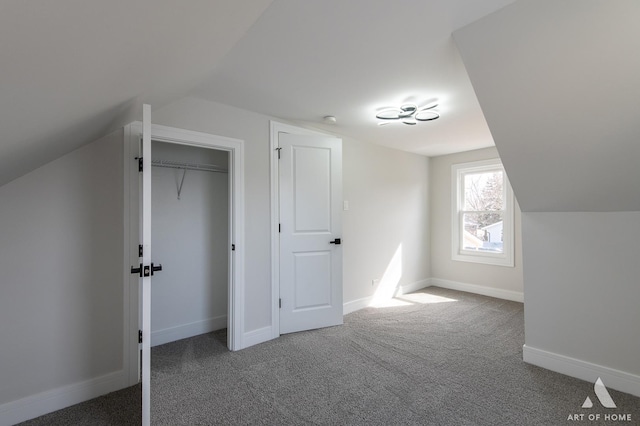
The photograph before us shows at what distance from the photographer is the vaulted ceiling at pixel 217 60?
2.50 feet

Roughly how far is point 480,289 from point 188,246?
4422 mm

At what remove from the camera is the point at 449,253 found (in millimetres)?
5254

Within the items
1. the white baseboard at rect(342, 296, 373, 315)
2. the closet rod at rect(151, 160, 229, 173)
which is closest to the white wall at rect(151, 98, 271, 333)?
the closet rod at rect(151, 160, 229, 173)

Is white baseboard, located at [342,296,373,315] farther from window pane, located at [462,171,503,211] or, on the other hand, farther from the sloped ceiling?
the sloped ceiling

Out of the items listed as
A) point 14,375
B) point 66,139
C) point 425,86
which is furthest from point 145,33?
point 14,375

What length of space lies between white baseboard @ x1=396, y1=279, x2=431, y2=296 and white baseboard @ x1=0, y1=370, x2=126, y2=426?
3797 mm

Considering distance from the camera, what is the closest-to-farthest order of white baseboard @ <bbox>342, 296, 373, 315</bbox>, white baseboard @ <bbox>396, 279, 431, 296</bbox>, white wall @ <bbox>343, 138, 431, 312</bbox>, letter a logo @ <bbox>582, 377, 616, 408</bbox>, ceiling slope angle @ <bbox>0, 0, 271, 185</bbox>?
ceiling slope angle @ <bbox>0, 0, 271, 185</bbox> → letter a logo @ <bbox>582, 377, 616, 408</bbox> → white baseboard @ <bbox>342, 296, 373, 315</bbox> → white wall @ <bbox>343, 138, 431, 312</bbox> → white baseboard @ <bbox>396, 279, 431, 296</bbox>

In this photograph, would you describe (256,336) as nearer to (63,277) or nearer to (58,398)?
(58,398)

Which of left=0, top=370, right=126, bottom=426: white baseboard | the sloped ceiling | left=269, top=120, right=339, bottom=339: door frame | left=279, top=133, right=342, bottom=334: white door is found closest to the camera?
the sloped ceiling

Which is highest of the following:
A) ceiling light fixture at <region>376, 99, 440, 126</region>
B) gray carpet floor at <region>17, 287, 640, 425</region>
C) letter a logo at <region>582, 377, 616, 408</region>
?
ceiling light fixture at <region>376, 99, 440, 126</region>

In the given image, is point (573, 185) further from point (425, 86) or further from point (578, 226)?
point (425, 86)

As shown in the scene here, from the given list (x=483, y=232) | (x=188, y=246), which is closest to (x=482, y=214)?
(x=483, y=232)

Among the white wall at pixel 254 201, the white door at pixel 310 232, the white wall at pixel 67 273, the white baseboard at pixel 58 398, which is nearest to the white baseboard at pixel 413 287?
the white door at pixel 310 232

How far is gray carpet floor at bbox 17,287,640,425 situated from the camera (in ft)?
6.31
